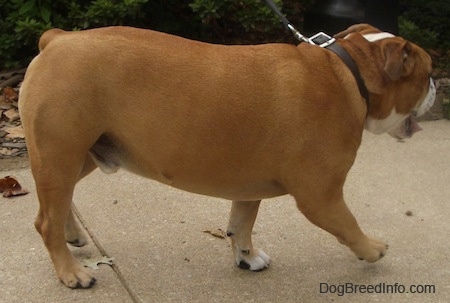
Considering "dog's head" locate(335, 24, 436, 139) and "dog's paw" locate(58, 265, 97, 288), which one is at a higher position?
"dog's head" locate(335, 24, 436, 139)

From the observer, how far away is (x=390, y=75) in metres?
3.51

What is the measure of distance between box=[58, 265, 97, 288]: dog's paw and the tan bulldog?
0.24m

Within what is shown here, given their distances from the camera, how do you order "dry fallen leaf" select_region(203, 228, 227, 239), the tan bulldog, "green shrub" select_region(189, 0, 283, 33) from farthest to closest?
"green shrub" select_region(189, 0, 283, 33), "dry fallen leaf" select_region(203, 228, 227, 239), the tan bulldog

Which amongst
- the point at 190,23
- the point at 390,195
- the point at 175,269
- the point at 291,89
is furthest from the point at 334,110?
the point at 190,23

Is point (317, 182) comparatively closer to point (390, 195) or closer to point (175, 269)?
point (175, 269)

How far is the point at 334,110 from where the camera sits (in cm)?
343

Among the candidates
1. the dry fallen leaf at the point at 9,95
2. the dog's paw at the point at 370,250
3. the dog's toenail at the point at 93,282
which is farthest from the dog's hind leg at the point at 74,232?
the dry fallen leaf at the point at 9,95

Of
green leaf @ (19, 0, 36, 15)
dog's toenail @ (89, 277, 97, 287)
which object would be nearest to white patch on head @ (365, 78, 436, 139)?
dog's toenail @ (89, 277, 97, 287)

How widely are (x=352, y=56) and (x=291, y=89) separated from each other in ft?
1.36

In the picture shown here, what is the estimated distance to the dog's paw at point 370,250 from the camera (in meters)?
3.74

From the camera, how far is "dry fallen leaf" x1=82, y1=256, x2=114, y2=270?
153 inches

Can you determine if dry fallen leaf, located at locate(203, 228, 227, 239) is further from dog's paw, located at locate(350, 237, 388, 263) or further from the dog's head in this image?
the dog's head

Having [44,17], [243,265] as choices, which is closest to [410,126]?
[243,265]

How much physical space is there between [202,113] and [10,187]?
204 centimetres
